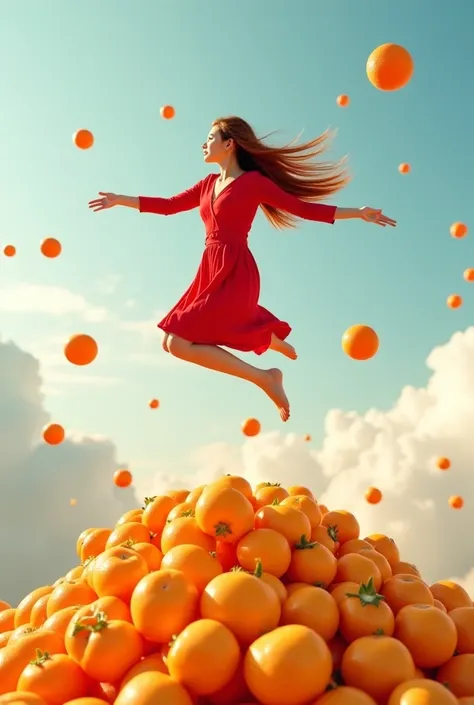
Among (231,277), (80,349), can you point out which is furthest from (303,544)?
(80,349)

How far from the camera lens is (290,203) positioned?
17.9ft

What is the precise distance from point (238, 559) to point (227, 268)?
265cm

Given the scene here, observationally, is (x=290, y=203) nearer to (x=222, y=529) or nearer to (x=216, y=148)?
(x=216, y=148)

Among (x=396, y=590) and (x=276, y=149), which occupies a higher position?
(x=276, y=149)

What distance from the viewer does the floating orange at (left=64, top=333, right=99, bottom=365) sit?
22.2 ft

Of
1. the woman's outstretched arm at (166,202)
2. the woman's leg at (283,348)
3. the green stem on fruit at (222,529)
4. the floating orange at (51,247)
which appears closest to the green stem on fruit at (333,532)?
the green stem on fruit at (222,529)

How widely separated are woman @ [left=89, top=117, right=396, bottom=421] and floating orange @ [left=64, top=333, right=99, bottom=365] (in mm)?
1601

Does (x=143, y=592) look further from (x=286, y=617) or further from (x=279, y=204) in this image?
(x=279, y=204)

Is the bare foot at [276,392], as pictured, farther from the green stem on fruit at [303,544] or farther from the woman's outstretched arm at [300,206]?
the green stem on fruit at [303,544]

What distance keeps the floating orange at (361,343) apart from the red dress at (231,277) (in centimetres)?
106

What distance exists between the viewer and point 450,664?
3119 millimetres

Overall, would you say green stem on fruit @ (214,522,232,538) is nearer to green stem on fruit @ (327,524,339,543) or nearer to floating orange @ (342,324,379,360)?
green stem on fruit @ (327,524,339,543)

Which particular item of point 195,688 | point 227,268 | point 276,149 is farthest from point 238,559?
point 276,149

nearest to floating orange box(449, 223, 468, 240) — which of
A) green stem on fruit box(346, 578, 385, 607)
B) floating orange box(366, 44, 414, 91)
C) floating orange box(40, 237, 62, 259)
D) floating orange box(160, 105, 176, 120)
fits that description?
floating orange box(366, 44, 414, 91)
